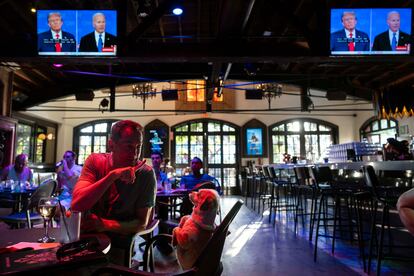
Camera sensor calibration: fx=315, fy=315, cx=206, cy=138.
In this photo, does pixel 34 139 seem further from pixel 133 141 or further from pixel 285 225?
pixel 133 141

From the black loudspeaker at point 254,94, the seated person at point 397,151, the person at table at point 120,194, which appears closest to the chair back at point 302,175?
the seated person at point 397,151

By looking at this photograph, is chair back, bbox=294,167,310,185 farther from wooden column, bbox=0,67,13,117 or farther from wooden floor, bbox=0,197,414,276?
wooden column, bbox=0,67,13,117

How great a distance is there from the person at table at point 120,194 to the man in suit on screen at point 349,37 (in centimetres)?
356

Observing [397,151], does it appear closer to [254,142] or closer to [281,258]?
[281,258]

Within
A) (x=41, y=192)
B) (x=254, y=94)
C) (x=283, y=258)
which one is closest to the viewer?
(x=283, y=258)

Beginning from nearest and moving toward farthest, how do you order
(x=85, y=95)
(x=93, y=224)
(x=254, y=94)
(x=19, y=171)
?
1. (x=93, y=224)
2. (x=19, y=171)
3. (x=85, y=95)
4. (x=254, y=94)

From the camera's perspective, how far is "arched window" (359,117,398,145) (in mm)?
11423

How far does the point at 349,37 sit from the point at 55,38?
402 centimetres

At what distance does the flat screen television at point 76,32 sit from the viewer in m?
4.21

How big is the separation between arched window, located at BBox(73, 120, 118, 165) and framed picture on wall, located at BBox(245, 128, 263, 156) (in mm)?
6110

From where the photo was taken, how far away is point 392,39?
4340 millimetres

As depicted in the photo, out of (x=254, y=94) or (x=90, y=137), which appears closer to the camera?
(x=254, y=94)

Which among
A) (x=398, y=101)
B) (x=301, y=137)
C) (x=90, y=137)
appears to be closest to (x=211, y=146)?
(x=301, y=137)

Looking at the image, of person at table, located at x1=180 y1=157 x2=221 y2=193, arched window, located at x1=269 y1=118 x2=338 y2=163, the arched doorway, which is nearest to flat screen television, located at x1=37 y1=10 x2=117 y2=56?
person at table, located at x1=180 y1=157 x2=221 y2=193
